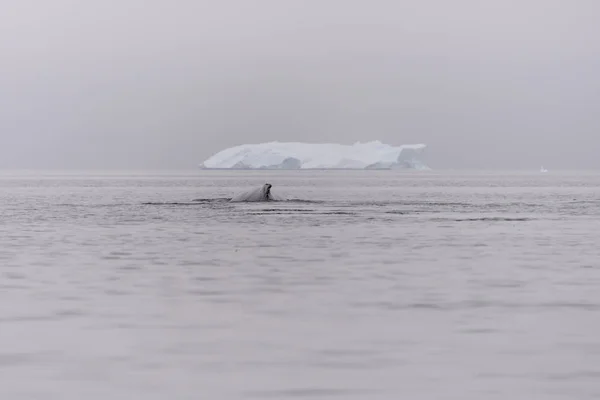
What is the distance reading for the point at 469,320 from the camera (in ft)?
38.4

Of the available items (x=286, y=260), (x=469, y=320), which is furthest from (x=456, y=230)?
(x=469, y=320)

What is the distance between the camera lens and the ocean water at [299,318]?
842 centimetres

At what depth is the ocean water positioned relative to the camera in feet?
27.6

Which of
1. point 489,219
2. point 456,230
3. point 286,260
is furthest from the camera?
point 489,219

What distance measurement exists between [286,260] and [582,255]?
6338 mm

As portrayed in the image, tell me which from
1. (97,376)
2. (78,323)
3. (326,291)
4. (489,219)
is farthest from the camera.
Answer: (489,219)

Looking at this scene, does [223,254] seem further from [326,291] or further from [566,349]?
[566,349]

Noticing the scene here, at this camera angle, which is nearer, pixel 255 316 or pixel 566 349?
pixel 566 349

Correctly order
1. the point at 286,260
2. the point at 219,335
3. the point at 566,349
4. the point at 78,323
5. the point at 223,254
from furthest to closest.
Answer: the point at 223,254
the point at 286,260
the point at 78,323
the point at 219,335
the point at 566,349

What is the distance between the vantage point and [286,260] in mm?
19656

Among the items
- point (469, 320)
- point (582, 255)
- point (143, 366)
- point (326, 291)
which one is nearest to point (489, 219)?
point (582, 255)

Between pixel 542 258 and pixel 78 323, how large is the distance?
1148 cm

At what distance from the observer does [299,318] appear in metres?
11.9

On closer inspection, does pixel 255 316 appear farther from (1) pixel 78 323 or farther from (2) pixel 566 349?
(2) pixel 566 349
